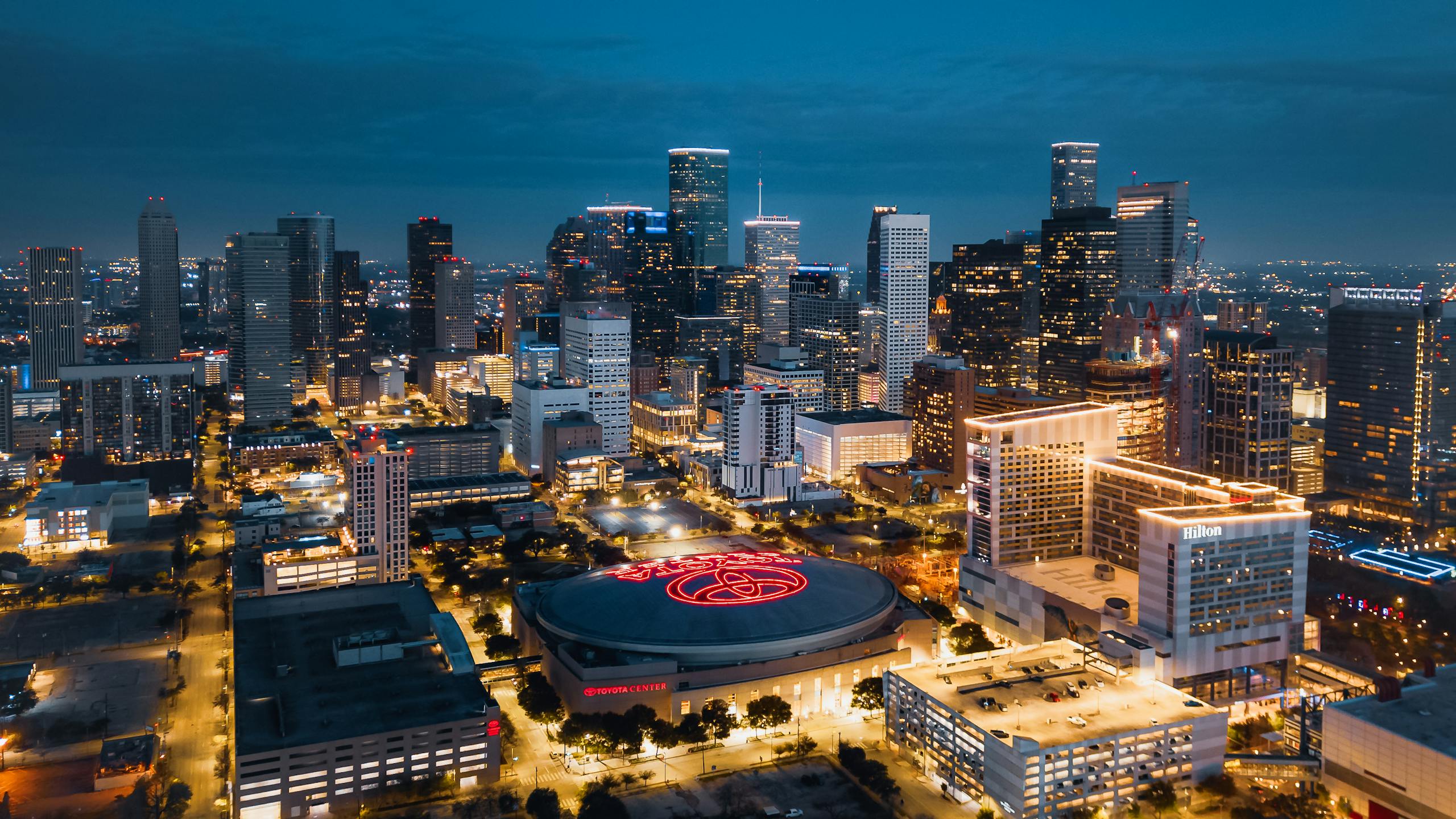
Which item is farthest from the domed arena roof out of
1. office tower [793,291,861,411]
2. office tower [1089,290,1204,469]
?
office tower [793,291,861,411]

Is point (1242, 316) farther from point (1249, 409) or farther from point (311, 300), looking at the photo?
point (311, 300)

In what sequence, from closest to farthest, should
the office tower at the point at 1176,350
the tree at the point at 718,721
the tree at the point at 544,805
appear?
the tree at the point at 544,805
the tree at the point at 718,721
the office tower at the point at 1176,350

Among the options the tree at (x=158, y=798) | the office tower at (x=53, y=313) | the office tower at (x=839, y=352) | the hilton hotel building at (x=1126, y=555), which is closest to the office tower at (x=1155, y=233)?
the office tower at (x=839, y=352)

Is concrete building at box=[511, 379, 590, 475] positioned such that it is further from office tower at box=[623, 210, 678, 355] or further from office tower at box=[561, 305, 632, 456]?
office tower at box=[623, 210, 678, 355]

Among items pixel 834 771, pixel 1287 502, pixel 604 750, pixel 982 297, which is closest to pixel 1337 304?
pixel 1287 502

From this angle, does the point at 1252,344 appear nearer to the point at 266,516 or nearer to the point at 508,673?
the point at 508,673

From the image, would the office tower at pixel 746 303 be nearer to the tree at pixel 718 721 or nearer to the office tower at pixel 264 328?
the office tower at pixel 264 328

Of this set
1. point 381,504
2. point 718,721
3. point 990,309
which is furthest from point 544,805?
point 990,309
